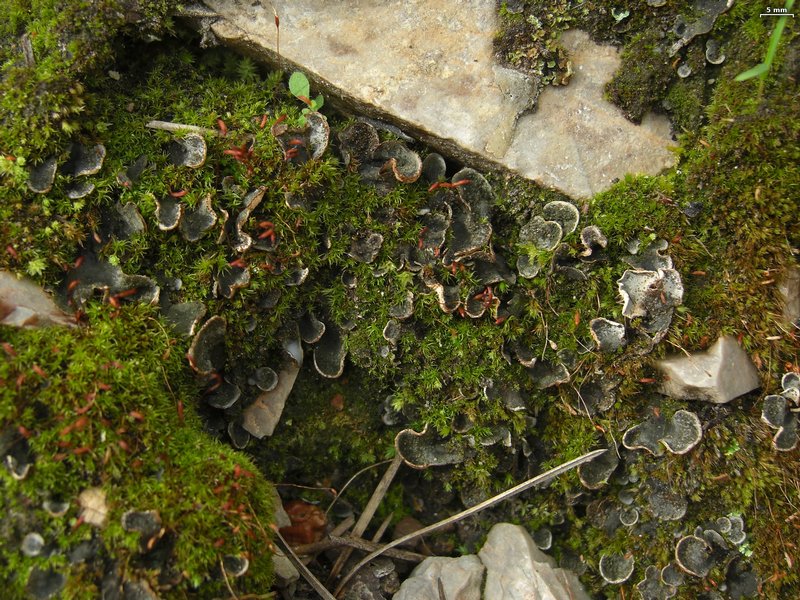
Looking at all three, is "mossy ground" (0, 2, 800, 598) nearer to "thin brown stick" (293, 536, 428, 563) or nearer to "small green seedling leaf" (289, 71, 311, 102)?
"small green seedling leaf" (289, 71, 311, 102)

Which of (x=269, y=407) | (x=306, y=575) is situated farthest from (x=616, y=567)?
(x=269, y=407)

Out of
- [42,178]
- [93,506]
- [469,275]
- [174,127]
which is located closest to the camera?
[93,506]

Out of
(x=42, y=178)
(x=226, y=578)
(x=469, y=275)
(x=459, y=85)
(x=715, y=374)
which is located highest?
(x=459, y=85)

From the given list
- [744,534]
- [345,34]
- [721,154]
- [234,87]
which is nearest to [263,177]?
[234,87]

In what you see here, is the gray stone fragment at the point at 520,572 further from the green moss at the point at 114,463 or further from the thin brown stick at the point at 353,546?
the green moss at the point at 114,463

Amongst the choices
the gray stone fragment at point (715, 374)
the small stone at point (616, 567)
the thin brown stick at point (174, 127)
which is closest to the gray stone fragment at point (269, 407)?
the thin brown stick at point (174, 127)

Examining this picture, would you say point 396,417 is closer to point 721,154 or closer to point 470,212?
point 470,212

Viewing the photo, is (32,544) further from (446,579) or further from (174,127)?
(174,127)
